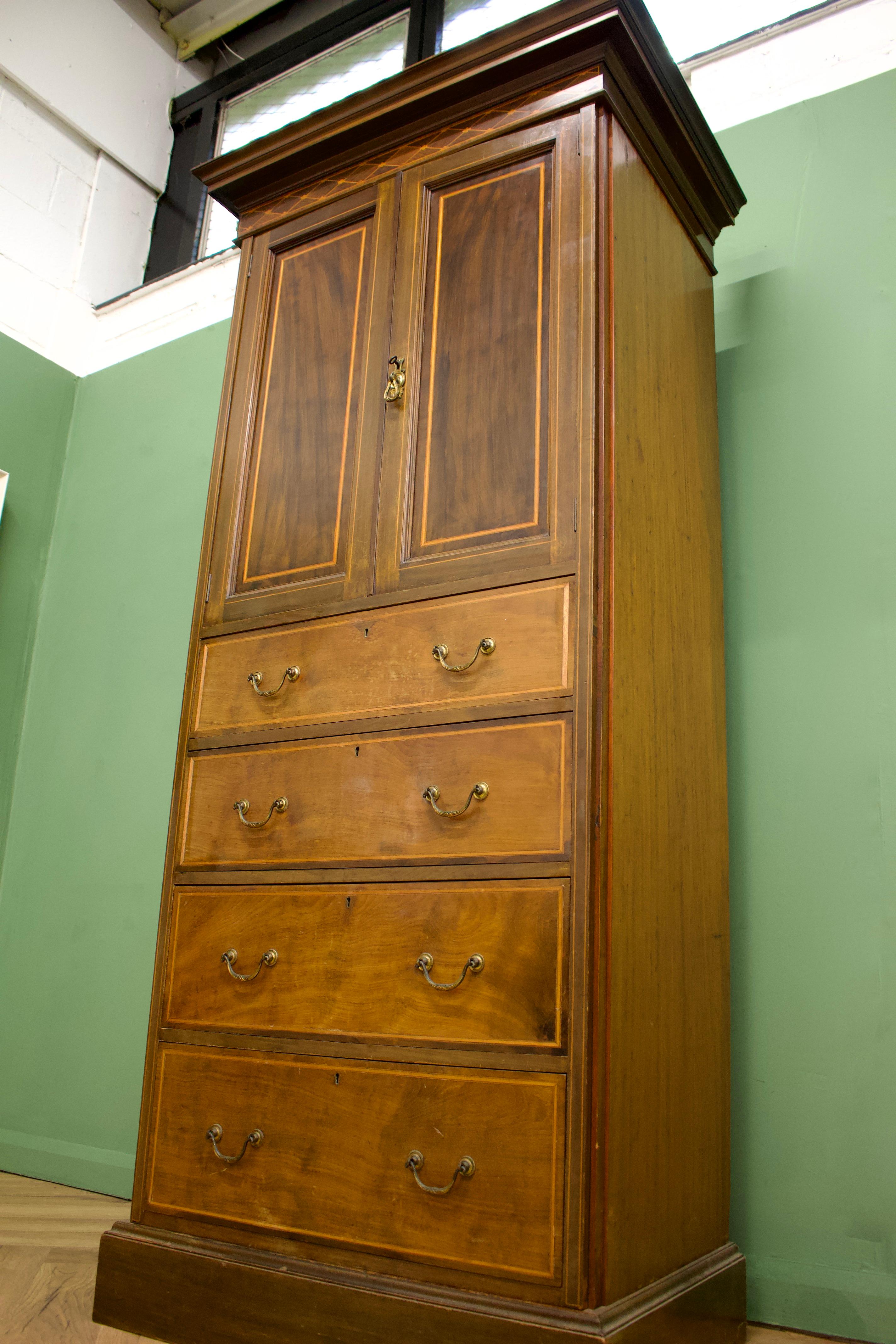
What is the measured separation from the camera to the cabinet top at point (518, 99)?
1.64 meters

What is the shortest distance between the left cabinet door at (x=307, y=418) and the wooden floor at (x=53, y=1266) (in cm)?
110

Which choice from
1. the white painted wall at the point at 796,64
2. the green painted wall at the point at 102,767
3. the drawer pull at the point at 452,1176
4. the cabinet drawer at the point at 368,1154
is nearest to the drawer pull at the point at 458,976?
the cabinet drawer at the point at 368,1154

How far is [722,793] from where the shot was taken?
1.77 metres

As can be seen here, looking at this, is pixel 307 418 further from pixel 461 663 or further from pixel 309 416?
pixel 461 663

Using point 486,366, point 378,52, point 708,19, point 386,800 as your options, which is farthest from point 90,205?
point 386,800

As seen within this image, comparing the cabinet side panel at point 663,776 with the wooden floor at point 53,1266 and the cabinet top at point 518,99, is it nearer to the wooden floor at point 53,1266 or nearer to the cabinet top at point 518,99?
the cabinet top at point 518,99

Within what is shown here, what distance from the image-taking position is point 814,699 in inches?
71.6

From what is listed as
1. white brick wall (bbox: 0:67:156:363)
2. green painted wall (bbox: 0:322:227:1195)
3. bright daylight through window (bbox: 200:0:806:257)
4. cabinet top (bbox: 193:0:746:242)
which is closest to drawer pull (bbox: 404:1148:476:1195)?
green painted wall (bbox: 0:322:227:1195)

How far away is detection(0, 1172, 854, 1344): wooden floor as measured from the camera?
1495mm

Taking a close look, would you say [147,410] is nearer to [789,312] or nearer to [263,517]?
[263,517]

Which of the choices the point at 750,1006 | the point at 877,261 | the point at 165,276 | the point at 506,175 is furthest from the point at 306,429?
the point at 165,276

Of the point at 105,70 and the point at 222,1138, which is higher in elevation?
the point at 105,70

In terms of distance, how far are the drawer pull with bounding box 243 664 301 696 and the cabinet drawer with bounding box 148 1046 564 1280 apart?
555 millimetres

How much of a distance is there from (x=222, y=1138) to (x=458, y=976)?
0.47 meters
